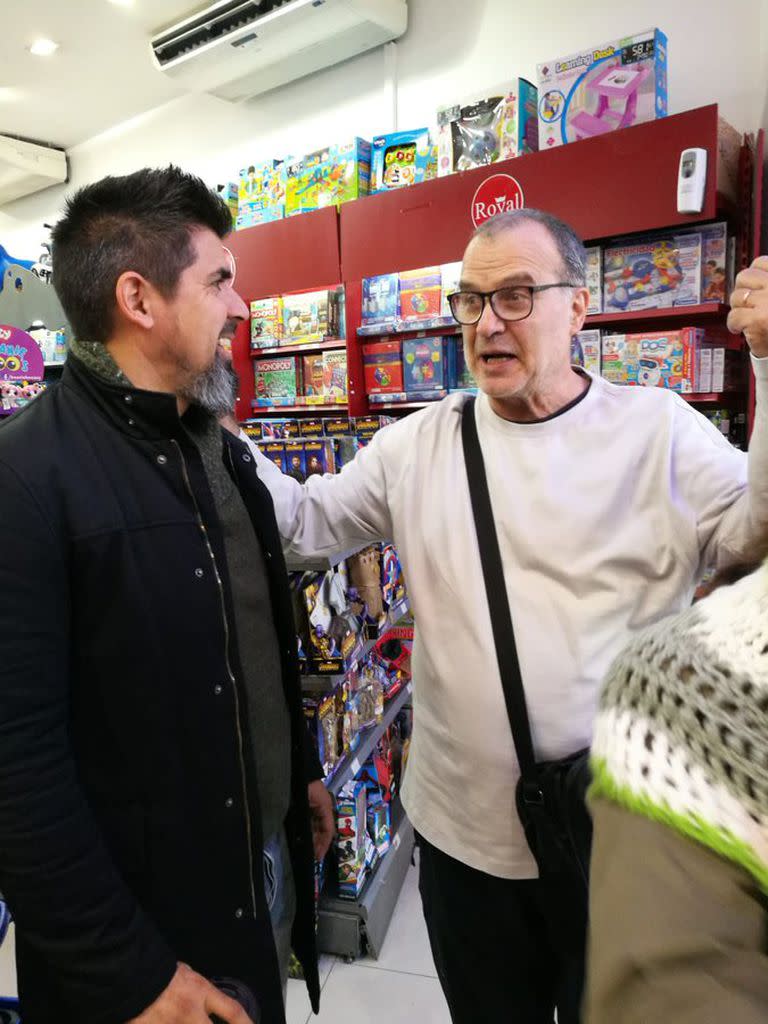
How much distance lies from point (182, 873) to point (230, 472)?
2.54 ft

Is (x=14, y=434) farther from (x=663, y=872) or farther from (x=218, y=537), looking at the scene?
(x=663, y=872)

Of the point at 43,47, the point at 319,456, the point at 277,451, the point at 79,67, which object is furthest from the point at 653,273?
the point at 79,67

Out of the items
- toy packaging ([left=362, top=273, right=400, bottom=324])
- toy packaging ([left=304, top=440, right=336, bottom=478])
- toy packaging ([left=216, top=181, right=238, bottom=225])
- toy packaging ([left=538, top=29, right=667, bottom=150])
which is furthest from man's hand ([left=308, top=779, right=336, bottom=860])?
toy packaging ([left=216, top=181, right=238, bottom=225])

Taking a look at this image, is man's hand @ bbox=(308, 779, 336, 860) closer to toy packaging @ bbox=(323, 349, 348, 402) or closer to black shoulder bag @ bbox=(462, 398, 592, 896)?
black shoulder bag @ bbox=(462, 398, 592, 896)

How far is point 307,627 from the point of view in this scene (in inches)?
76.7

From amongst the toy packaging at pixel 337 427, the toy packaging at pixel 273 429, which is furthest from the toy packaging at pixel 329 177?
the toy packaging at pixel 337 427

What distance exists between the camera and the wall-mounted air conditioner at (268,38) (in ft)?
14.8

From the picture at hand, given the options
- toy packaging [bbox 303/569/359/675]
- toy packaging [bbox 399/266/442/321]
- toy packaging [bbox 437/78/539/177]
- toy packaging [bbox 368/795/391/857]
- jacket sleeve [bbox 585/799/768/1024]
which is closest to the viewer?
jacket sleeve [bbox 585/799/768/1024]

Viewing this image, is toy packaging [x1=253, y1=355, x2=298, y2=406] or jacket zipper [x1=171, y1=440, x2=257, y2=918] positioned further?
toy packaging [x1=253, y1=355, x2=298, y2=406]

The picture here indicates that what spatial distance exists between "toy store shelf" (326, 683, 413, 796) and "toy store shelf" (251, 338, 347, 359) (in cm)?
271

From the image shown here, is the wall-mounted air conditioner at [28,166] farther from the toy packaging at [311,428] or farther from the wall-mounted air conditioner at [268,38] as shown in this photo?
the toy packaging at [311,428]

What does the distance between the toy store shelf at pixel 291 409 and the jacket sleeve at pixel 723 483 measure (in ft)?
12.1

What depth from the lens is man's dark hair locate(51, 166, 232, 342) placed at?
1.19 m

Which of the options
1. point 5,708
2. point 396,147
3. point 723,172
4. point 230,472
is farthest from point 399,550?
point 396,147
